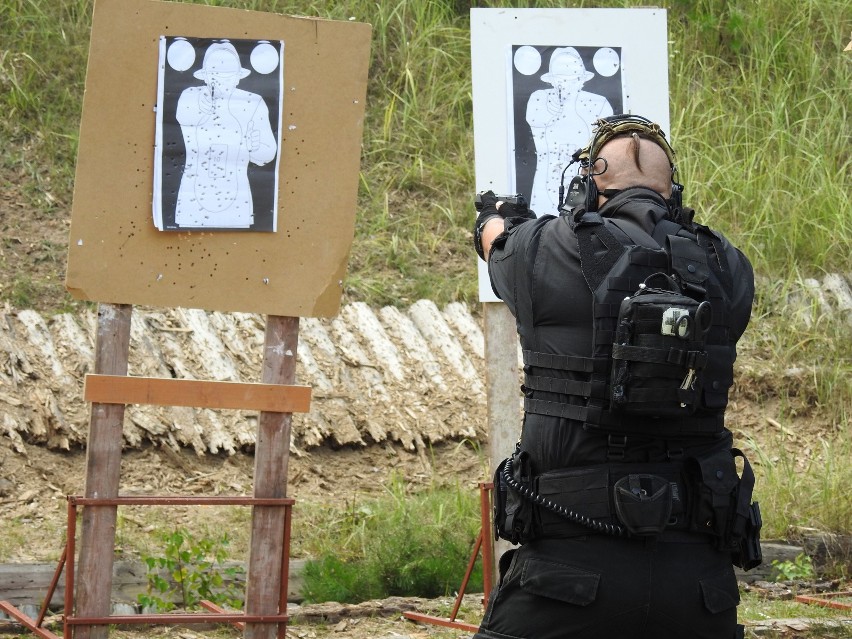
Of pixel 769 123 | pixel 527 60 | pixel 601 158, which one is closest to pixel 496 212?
pixel 601 158

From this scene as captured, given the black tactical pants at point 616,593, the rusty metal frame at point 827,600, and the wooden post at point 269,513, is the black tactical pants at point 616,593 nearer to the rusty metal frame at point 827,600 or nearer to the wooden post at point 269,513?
the wooden post at point 269,513

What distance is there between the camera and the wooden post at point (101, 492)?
12.4 ft

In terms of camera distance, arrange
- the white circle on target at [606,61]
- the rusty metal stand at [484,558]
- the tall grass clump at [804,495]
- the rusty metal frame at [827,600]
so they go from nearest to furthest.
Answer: the rusty metal stand at [484,558] → the white circle on target at [606,61] → the rusty metal frame at [827,600] → the tall grass clump at [804,495]

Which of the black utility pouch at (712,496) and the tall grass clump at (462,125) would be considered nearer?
→ the black utility pouch at (712,496)

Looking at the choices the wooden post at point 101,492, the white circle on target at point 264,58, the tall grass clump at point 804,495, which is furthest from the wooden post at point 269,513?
the tall grass clump at point 804,495

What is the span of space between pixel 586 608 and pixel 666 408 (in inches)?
20.2

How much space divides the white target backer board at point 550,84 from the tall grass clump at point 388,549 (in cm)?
154

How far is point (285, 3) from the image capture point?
942cm

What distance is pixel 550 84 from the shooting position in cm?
485

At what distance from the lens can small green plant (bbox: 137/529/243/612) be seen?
15.1ft

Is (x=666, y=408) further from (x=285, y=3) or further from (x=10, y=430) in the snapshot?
(x=285, y=3)

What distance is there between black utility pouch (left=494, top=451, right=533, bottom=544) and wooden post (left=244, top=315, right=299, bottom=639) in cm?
126

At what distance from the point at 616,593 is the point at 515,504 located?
1.15 ft

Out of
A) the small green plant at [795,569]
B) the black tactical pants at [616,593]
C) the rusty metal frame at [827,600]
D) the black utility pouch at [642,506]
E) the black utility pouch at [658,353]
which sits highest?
the black utility pouch at [658,353]
